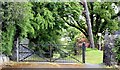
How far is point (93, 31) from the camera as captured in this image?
1399 cm

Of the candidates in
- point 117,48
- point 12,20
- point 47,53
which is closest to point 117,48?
point 117,48

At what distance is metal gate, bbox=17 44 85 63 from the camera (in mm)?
9094

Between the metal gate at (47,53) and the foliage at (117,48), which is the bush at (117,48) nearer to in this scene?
the foliage at (117,48)

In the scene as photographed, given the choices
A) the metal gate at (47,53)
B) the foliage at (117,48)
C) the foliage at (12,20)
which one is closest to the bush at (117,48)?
the foliage at (117,48)

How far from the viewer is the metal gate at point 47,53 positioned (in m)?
9.09

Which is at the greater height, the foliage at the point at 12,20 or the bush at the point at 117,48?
the foliage at the point at 12,20

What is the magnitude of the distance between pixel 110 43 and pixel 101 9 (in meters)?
5.71

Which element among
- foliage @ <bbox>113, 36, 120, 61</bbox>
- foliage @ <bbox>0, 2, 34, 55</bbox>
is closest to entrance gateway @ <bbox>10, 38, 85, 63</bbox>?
foliage @ <bbox>0, 2, 34, 55</bbox>

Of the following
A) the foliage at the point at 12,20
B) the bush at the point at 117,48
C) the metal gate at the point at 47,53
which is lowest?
the metal gate at the point at 47,53

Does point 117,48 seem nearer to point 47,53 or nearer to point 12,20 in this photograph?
point 12,20

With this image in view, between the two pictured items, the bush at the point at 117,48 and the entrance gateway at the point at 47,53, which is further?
the entrance gateway at the point at 47,53

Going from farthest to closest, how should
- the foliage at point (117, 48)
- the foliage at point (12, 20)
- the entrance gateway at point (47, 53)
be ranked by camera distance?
the entrance gateway at point (47, 53)
the foliage at point (12, 20)
the foliage at point (117, 48)

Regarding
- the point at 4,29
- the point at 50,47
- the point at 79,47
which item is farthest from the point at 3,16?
the point at 79,47

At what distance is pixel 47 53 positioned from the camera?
9.81m
